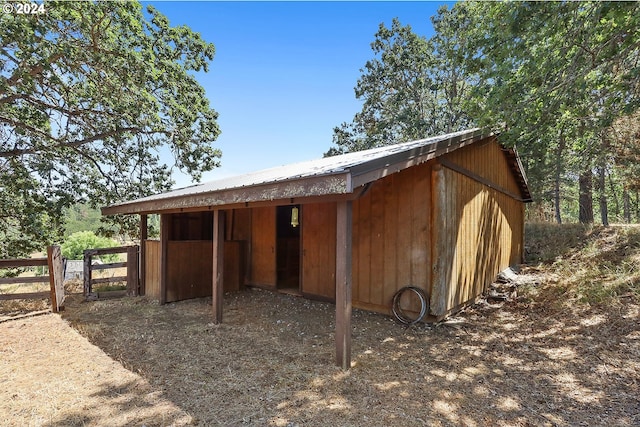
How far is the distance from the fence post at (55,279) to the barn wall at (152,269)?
1.49 m

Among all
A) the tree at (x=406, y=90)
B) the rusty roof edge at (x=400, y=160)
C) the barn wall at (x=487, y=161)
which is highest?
the tree at (x=406, y=90)

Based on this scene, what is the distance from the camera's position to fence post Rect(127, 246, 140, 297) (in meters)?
6.93

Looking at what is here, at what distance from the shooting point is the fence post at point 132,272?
273 inches

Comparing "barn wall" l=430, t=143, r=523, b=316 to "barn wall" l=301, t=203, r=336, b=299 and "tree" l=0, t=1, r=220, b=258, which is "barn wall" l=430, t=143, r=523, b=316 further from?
"tree" l=0, t=1, r=220, b=258

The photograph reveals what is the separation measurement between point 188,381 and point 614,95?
24.4 feet

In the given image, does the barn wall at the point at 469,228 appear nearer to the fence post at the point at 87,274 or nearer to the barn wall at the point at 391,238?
the barn wall at the point at 391,238

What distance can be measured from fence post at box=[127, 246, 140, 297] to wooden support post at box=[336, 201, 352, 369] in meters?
5.54

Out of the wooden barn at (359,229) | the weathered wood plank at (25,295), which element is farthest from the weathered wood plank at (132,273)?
the weathered wood plank at (25,295)

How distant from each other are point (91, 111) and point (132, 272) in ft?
12.1

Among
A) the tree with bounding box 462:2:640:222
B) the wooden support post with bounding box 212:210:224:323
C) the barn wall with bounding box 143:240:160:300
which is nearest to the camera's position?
the tree with bounding box 462:2:640:222

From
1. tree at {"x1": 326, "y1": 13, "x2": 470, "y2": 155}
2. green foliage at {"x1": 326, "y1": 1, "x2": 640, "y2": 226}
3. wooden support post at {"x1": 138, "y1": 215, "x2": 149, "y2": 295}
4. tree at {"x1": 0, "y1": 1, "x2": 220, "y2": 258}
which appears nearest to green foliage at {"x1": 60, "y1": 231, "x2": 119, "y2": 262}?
tree at {"x1": 0, "y1": 1, "x2": 220, "y2": 258}

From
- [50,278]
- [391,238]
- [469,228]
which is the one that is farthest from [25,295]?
[469,228]

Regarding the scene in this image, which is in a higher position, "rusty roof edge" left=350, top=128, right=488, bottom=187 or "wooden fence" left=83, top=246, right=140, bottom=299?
"rusty roof edge" left=350, top=128, right=488, bottom=187

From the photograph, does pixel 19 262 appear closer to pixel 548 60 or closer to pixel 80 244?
pixel 548 60
